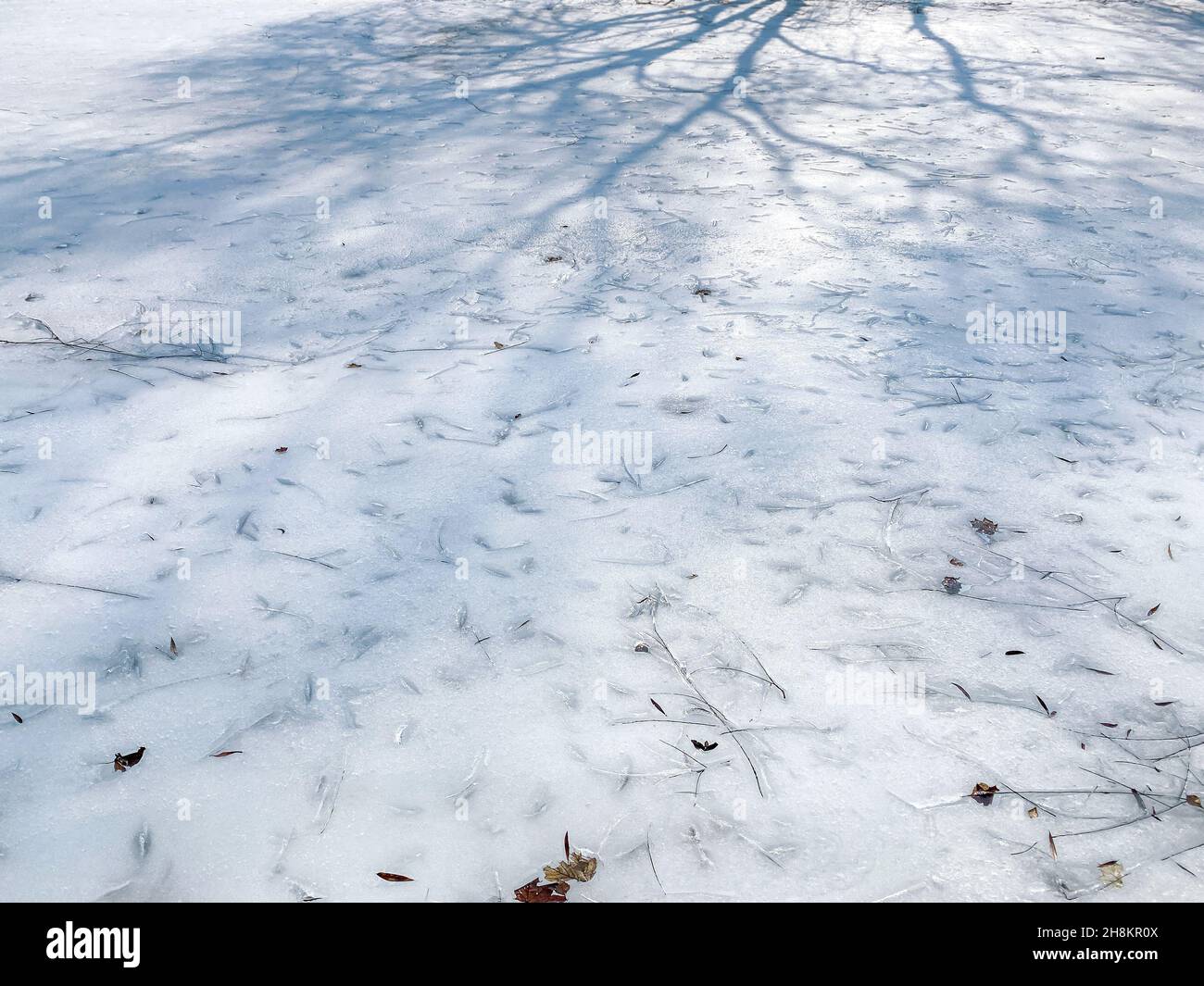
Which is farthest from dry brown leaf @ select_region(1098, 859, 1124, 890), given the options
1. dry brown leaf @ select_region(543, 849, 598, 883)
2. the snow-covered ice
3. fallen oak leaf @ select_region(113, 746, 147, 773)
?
fallen oak leaf @ select_region(113, 746, 147, 773)

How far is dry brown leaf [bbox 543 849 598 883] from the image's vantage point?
4.85ft

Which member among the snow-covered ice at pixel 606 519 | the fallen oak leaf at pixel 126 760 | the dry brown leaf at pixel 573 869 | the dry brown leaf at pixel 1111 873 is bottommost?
the dry brown leaf at pixel 573 869

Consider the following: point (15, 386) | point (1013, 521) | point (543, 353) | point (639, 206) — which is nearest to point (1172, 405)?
point (1013, 521)

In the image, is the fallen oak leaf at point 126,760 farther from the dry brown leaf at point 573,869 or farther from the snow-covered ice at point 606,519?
the dry brown leaf at point 573,869

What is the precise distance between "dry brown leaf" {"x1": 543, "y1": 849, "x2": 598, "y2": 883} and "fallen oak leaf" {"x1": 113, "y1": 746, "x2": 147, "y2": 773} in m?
0.86

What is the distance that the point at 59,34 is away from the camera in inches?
318

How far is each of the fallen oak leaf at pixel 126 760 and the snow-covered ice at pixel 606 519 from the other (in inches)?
0.7

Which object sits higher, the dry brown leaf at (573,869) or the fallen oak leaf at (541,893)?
the dry brown leaf at (573,869)

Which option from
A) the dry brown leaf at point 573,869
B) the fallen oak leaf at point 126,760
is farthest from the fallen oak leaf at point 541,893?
the fallen oak leaf at point 126,760

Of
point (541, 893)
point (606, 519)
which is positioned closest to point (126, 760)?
point (541, 893)

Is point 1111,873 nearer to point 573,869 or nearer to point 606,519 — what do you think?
point 573,869

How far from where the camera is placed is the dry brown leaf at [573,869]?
4.85 feet

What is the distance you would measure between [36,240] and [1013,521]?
433 cm
